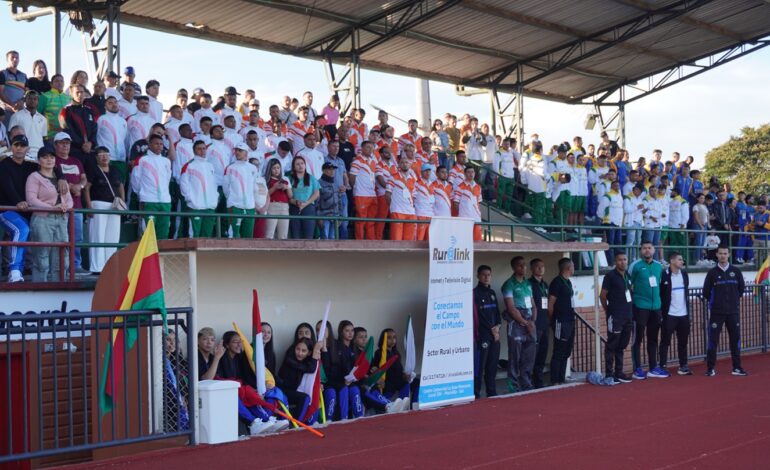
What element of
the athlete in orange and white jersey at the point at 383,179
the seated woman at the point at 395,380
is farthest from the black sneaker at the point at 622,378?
the athlete in orange and white jersey at the point at 383,179

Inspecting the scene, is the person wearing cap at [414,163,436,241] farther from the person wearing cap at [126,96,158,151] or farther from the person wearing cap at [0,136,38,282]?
the person wearing cap at [0,136,38,282]

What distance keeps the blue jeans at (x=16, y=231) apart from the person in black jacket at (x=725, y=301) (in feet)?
33.7

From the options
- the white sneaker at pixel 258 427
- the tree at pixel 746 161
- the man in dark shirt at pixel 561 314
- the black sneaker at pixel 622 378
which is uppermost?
the tree at pixel 746 161

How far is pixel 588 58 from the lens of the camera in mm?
29484

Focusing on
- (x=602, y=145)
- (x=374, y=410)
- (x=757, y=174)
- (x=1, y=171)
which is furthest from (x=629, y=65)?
(x=1, y=171)

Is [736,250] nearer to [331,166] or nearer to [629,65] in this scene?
[629,65]

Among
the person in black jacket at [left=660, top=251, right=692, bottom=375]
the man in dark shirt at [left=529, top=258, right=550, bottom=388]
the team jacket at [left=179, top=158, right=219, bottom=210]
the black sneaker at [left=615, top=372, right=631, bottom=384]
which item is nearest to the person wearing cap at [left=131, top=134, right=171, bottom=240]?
the team jacket at [left=179, top=158, right=219, bottom=210]

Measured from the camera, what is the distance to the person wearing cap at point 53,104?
1399 cm

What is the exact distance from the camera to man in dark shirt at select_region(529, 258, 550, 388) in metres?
15.4

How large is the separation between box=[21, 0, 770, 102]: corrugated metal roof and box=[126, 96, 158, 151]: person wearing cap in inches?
207

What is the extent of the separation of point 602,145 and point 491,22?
4228mm

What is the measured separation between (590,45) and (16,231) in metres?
20.5

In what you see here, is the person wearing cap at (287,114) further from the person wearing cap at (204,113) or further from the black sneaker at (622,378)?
the black sneaker at (622,378)

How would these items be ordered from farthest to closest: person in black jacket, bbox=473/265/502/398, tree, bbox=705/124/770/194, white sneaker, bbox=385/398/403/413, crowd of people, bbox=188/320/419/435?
tree, bbox=705/124/770/194 → person in black jacket, bbox=473/265/502/398 → white sneaker, bbox=385/398/403/413 → crowd of people, bbox=188/320/419/435
